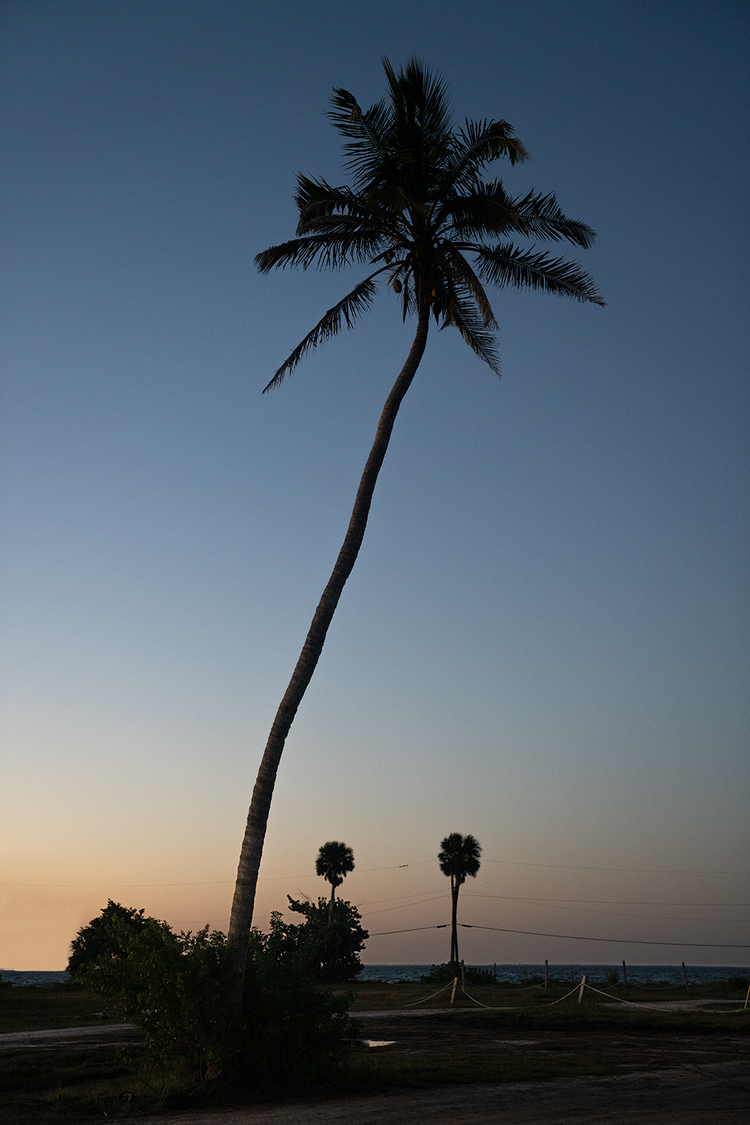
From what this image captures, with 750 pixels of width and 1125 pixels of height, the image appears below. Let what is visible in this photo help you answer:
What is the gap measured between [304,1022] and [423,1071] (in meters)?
2.71

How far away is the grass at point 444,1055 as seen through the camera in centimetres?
1107

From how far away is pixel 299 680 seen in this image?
1302 cm

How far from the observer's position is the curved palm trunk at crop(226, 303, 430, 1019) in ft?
38.5

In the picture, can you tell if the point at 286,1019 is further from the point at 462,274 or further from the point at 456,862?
the point at 456,862

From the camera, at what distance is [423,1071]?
43.1 ft

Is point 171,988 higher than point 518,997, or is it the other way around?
point 171,988

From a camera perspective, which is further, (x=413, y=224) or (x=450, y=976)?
(x=450, y=976)

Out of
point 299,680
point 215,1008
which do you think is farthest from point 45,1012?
point 299,680

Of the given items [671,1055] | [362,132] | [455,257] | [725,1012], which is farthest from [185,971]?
[725,1012]

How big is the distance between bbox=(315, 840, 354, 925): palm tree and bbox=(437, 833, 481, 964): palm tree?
7477 mm

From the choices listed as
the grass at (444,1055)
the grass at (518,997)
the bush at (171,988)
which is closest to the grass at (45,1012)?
the grass at (444,1055)

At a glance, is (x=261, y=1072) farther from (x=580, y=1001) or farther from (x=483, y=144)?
(x=580, y=1001)

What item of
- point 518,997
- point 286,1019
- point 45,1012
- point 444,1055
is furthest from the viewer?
point 518,997

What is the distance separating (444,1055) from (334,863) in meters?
53.4
